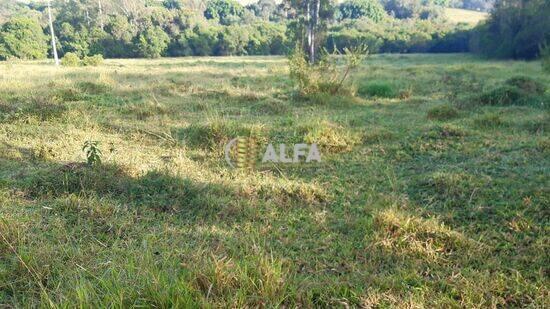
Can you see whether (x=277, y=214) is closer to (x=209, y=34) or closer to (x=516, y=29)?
(x=516, y=29)

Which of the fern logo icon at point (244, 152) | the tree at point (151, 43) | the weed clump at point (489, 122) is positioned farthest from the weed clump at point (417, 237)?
the tree at point (151, 43)

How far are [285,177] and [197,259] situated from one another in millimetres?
1854

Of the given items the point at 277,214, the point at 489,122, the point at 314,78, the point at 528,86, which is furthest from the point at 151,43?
the point at 277,214

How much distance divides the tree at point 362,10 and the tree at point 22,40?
131 ft

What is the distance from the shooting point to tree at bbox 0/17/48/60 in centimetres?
3175

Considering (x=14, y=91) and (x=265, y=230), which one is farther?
(x=14, y=91)

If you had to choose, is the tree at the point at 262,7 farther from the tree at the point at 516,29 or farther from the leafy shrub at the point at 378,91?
the leafy shrub at the point at 378,91

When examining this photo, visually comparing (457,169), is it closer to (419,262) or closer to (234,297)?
(419,262)

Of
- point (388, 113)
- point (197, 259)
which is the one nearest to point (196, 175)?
point (197, 259)

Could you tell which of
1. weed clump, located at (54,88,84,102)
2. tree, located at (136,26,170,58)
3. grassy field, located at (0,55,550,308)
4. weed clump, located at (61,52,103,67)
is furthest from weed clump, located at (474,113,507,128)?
tree, located at (136,26,170,58)

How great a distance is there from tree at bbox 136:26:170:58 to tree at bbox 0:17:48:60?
793 centimetres

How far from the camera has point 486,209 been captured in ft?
10.6

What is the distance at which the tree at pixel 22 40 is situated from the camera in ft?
104

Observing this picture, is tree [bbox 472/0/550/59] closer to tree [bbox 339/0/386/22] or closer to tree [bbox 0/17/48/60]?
tree [bbox 339/0/386/22]
